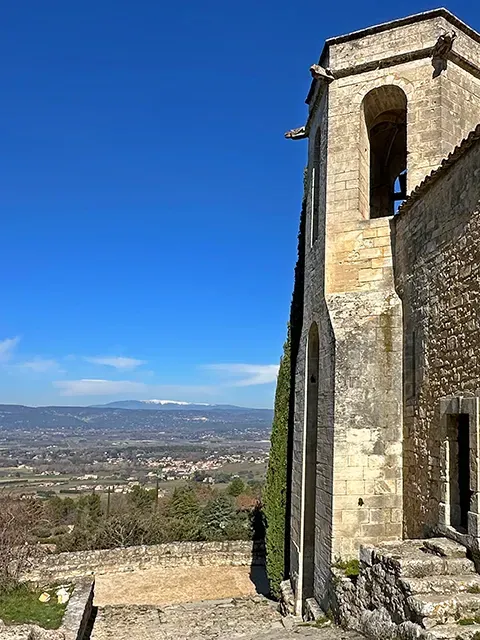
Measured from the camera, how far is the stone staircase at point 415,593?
4797mm

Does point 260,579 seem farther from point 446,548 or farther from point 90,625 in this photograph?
point 446,548

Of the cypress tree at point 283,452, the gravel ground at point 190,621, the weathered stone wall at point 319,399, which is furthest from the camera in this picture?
the cypress tree at point 283,452

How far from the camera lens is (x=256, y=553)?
16.0 meters

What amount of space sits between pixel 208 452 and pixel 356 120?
102 m

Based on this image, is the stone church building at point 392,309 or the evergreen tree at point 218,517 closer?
the stone church building at point 392,309

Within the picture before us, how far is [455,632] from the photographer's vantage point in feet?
14.8

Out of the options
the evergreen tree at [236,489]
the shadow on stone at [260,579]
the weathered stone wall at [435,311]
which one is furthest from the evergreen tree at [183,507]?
the weathered stone wall at [435,311]

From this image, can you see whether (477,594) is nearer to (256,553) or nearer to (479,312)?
(479,312)

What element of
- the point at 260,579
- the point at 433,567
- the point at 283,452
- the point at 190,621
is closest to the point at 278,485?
the point at 283,452

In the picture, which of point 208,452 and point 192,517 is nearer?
point 192,517

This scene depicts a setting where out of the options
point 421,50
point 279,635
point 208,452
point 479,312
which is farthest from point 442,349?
point 208,452

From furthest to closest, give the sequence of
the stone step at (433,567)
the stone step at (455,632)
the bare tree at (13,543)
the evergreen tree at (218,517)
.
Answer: the evergreen tree at (218,517), the bare tree at (13,543), the stone step at (433,567), the stone step at (455,632)

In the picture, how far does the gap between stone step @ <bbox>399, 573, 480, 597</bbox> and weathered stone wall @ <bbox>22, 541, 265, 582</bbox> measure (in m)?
11.3

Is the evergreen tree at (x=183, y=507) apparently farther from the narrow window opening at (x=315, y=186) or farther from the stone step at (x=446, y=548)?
the stone step at (x=446, y=548)
